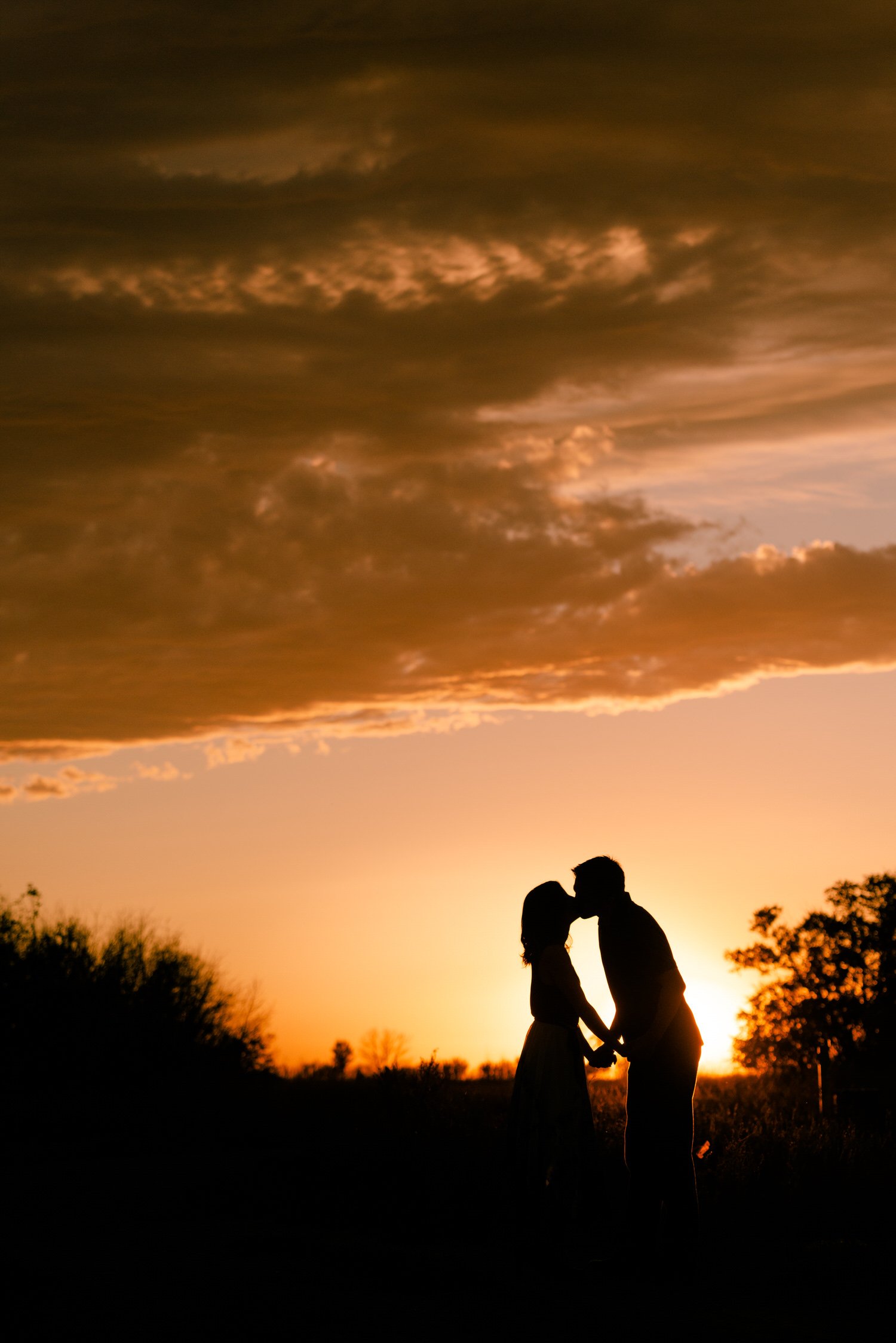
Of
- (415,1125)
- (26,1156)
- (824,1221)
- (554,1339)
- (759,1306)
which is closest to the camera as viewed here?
(554,1339)

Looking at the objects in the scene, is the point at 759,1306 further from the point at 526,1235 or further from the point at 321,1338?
the point at 321,1338

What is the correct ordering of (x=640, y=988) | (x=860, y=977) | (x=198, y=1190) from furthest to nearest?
(x=860, y=977)
(x=198, y=1190)
(x=640, y=988)

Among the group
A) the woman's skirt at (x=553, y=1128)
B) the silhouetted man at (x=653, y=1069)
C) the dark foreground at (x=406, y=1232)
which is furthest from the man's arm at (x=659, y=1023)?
the dark foreground at (x=406, y=1232)

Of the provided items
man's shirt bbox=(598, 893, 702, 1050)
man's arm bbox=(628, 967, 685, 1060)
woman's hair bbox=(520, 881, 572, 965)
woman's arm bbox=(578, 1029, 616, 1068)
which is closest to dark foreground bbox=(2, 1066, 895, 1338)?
woman's arm bbox=(578, 1029, 616, 1068)

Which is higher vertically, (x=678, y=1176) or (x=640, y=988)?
(x=640, y=988)

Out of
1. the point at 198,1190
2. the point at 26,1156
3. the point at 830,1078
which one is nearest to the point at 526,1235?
the point at 198,1190

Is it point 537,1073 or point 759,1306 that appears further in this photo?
point 537,1073

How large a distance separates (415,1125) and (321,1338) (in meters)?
6.57

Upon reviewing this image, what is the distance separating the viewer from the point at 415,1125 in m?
11.7

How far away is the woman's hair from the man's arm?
23.7 inches

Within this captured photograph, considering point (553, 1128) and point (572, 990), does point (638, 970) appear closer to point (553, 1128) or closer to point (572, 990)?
point (572, 990)

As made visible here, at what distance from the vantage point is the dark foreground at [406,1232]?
579 cm

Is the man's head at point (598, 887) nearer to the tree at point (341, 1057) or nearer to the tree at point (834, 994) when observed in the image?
the tree at point (341, 1057)

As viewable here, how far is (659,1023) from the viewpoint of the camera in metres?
6.30
